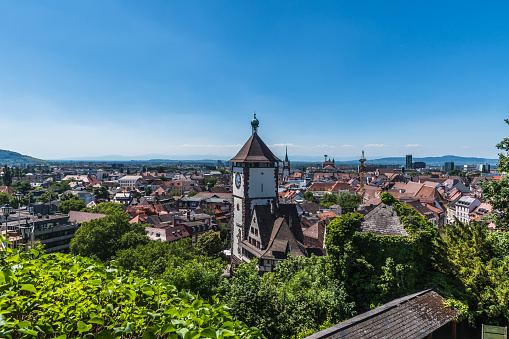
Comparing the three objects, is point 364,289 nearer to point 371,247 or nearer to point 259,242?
point 371,247

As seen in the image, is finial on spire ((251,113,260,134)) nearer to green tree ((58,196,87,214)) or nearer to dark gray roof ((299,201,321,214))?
dark gray roof ((299,201,321,214))

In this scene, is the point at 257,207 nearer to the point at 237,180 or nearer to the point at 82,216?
the point at 237,180

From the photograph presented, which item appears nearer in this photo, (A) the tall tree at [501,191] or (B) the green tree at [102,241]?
(A) the tall tree at [501,191]

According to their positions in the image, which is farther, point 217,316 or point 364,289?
point 364,289

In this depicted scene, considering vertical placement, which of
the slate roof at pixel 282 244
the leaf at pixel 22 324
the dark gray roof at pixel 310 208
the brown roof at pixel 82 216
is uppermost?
the leaf at pixel 22 324

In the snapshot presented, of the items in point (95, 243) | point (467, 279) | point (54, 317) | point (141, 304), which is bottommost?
point (95, 243)

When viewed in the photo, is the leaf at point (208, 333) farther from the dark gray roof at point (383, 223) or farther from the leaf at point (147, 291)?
the dark gray roof at point (383, 223)

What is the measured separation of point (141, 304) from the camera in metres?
4.45

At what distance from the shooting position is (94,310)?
3.85m

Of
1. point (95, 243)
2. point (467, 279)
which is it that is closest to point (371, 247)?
point (467, 279)

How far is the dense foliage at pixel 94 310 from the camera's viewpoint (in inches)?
125

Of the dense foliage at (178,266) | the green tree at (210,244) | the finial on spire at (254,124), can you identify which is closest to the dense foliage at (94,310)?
the dense foliage at (178,266)

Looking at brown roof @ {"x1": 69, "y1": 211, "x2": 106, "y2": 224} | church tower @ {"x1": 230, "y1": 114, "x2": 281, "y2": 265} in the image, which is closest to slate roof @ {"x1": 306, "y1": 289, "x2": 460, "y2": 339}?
church tower @ {"x1": 230, "y1": 114, "x2": 281, "y2": 265}

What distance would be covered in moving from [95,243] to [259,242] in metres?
19.1
